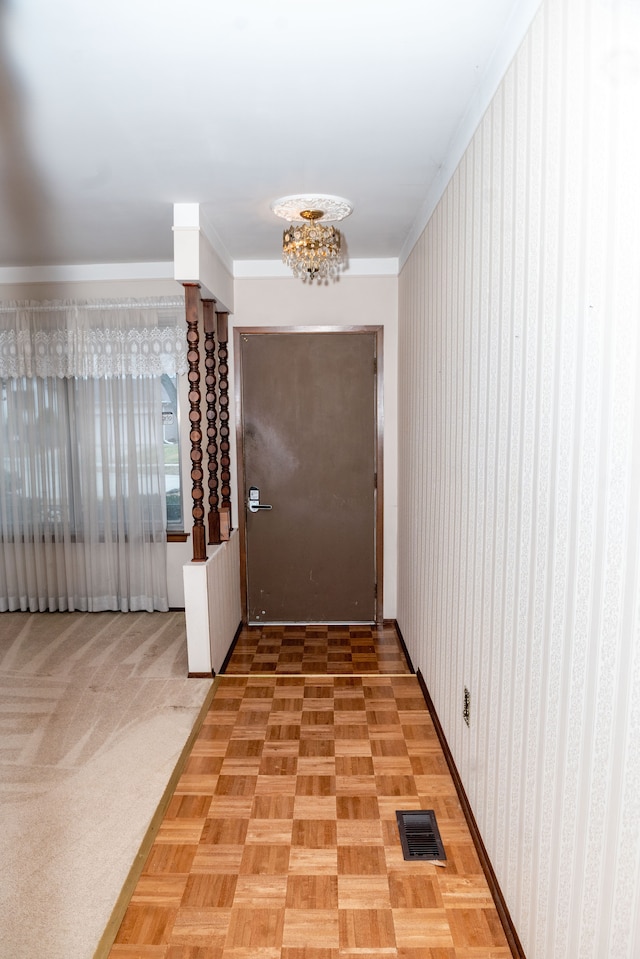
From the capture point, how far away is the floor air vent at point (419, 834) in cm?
213

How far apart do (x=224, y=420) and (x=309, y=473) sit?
0.68m

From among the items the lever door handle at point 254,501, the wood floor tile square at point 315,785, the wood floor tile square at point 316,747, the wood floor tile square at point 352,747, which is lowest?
the wood floor tile square at point 315,785

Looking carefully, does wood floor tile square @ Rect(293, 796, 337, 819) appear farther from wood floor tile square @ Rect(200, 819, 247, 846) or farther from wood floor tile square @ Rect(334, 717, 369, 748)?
wood floor tile square @ Rect(334, 717, 369, 748)

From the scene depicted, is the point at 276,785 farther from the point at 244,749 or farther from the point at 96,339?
the point at 96,339

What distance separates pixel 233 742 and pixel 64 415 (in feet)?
8.98

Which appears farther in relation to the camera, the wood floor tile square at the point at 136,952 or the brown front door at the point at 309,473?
the brown front door at the point at 309,473

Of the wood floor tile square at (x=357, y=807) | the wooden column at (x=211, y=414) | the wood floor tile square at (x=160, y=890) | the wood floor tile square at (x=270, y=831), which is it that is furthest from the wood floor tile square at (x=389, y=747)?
the wooden column at (x=211, y=414)

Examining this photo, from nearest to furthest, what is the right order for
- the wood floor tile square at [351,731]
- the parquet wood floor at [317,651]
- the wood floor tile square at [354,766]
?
the wood floor tile square at [354,766] → the wood floor tile square at [351,731] → the parquet wood floor at [317,651]

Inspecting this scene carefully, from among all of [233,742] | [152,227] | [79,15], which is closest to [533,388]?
[79,15]

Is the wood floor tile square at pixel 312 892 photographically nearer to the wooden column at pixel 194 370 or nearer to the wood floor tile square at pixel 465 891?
the wood floor tile square at pixel 465 891

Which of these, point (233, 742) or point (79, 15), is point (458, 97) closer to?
point (79, 15)

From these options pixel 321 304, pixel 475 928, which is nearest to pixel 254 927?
pixel 475 928

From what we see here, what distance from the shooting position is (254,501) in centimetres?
449

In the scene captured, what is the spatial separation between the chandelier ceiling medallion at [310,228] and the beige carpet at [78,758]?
2298 millimetres
